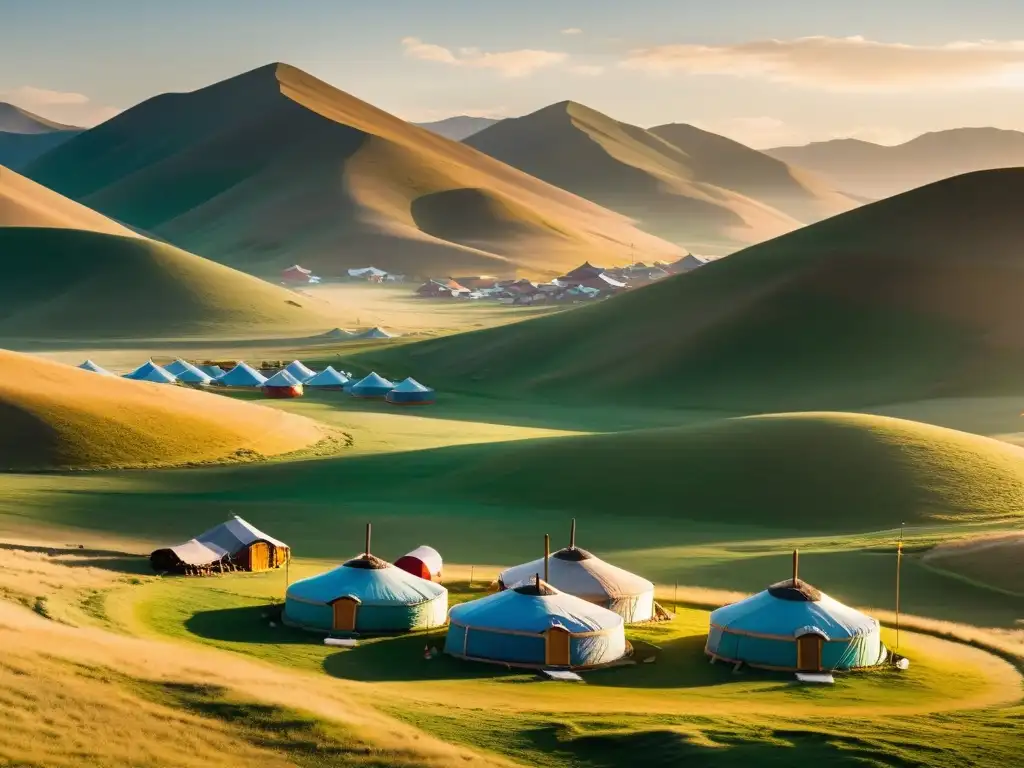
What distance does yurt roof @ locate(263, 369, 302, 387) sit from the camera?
10212 centimetres

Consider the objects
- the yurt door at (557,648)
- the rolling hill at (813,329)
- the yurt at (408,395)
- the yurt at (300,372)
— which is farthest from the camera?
the rolling hill at (813,329)

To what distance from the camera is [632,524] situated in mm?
58594

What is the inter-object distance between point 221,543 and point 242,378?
59.4 m

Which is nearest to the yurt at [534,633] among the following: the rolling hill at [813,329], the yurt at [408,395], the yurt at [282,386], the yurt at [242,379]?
the yurt at [408,395]

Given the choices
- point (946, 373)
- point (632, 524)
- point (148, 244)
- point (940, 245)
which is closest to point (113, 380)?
point (632, 524)

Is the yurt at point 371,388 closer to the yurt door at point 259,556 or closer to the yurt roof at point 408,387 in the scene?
the yurt roof at point 408,387

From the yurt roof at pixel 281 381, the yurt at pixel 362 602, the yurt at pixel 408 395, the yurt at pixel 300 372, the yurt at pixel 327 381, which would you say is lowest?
the yurt at pixel 362 602

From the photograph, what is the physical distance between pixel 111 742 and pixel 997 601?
2786cm

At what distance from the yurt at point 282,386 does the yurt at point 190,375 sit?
208 inches

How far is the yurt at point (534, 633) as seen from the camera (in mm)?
34312

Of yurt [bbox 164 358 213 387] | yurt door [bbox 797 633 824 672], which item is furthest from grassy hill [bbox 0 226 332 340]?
yurt door [bbox 797 633 824 672]

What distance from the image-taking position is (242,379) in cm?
10475

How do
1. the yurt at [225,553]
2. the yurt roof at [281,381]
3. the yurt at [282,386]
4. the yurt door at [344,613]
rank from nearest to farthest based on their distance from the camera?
the yurt door at [344,613] → the yurt at [225,553] → the yurt at [282,386] → the yurt roof at [281,381]

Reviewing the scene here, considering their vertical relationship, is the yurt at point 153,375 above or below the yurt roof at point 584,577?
above
